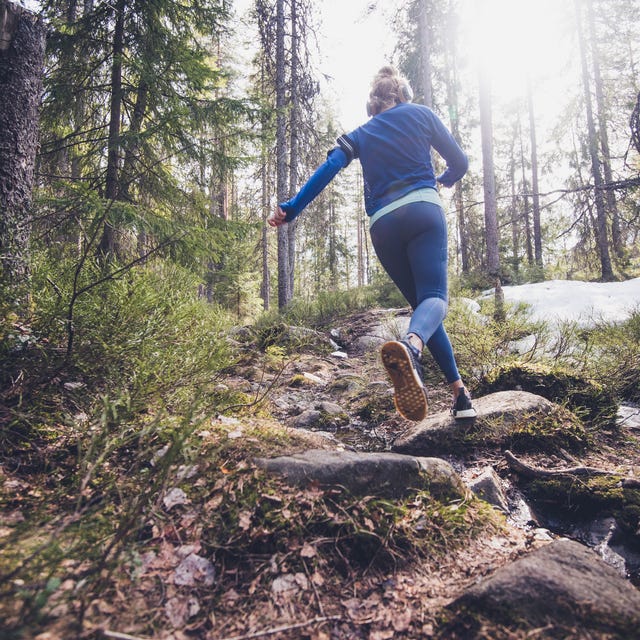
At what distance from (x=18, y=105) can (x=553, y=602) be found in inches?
163

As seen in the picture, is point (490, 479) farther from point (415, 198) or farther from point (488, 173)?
point (488, 173)

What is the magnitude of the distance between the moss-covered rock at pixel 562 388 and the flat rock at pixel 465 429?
40 cm

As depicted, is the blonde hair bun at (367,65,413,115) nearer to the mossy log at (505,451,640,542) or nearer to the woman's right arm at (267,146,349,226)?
the woman's right arm at (267,146,349,226)

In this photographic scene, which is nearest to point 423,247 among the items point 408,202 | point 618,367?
point 408,202

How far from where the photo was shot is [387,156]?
2453 millimetres

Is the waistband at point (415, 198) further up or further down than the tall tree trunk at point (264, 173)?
further down

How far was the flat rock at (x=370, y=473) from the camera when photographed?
5.28 feet

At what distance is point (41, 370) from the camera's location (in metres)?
1.96

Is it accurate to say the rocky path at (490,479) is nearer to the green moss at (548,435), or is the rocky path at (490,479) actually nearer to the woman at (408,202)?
the green moss at (548,435)

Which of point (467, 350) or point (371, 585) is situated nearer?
point (371, 585)

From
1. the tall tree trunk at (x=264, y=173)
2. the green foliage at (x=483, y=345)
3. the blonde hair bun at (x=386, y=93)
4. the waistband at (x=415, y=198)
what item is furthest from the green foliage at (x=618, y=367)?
the tall tree trunk at (x=264, y=173)

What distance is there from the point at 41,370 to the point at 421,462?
2.07m

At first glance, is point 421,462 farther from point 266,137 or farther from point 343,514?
point 266,137

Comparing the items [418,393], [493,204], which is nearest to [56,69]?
[418,393]
